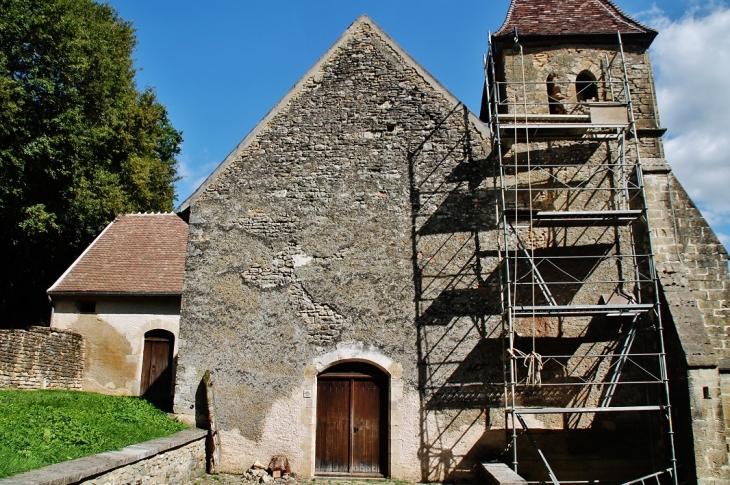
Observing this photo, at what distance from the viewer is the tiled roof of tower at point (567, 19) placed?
1083 centimetres

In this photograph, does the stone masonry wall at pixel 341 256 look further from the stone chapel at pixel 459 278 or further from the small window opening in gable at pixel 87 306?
the small window opening in gable at pixel 87 306

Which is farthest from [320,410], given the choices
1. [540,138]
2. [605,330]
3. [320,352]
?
[540,138]

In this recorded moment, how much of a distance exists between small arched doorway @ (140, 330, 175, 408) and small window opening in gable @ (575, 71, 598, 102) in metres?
11.5

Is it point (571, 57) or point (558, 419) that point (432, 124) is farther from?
point (558, 419)

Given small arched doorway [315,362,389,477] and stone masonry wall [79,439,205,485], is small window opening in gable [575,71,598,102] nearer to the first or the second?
small arched doorway [315,362,389,477]

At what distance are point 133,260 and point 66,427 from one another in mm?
8915

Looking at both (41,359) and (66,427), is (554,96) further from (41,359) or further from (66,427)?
(41,359)

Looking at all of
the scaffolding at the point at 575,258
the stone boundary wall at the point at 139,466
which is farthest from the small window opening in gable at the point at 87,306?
the scaffolding at the point at 575,258

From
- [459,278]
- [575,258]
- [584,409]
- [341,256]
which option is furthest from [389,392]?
[575,258]

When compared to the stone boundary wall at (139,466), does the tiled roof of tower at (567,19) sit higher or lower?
higher

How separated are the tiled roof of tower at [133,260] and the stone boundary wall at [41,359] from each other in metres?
1.54

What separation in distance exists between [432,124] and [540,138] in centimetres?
204

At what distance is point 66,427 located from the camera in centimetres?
749

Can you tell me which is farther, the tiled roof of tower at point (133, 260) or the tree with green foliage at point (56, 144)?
the tree with green foliage at point (56, 144)
